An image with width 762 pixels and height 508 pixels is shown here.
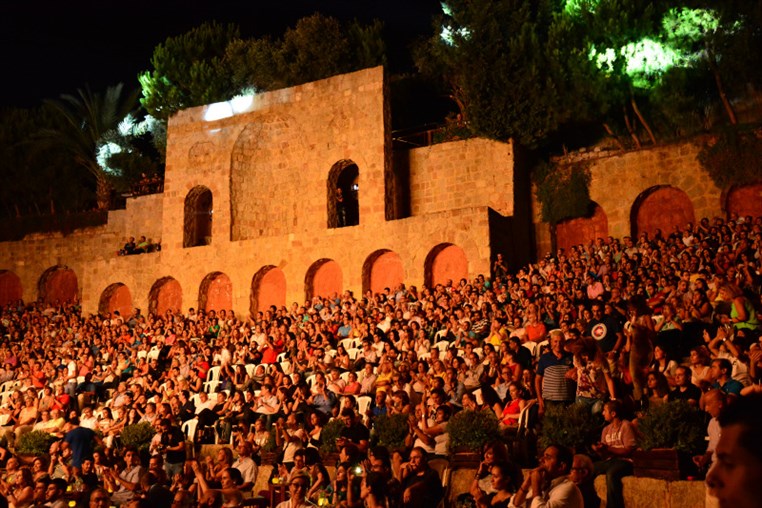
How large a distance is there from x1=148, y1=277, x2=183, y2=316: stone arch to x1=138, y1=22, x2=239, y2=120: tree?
274 inches

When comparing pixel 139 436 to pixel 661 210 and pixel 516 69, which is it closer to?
pixel 661 210

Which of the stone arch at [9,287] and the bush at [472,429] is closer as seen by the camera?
the bush at [472,429]

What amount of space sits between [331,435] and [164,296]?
1616cm

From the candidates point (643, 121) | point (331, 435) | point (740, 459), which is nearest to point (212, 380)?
point (331, 435)

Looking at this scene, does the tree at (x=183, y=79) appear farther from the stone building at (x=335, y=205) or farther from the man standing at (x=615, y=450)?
the man standing at (x=615, y=450)

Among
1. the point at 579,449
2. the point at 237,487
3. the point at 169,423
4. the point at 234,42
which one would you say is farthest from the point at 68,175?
the point at 579,449

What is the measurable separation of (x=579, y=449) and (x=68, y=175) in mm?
31368

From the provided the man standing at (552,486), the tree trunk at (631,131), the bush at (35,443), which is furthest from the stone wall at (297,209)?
the man standing at (552,486)

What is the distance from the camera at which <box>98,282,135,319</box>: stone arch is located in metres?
26.6

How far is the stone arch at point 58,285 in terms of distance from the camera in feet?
98.2

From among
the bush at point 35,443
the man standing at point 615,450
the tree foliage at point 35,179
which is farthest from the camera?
the tree foliage at point 35,179

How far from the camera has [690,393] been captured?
918 centimetres

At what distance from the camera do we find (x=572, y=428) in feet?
28.9

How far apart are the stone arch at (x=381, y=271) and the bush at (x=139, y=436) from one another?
977 cm
